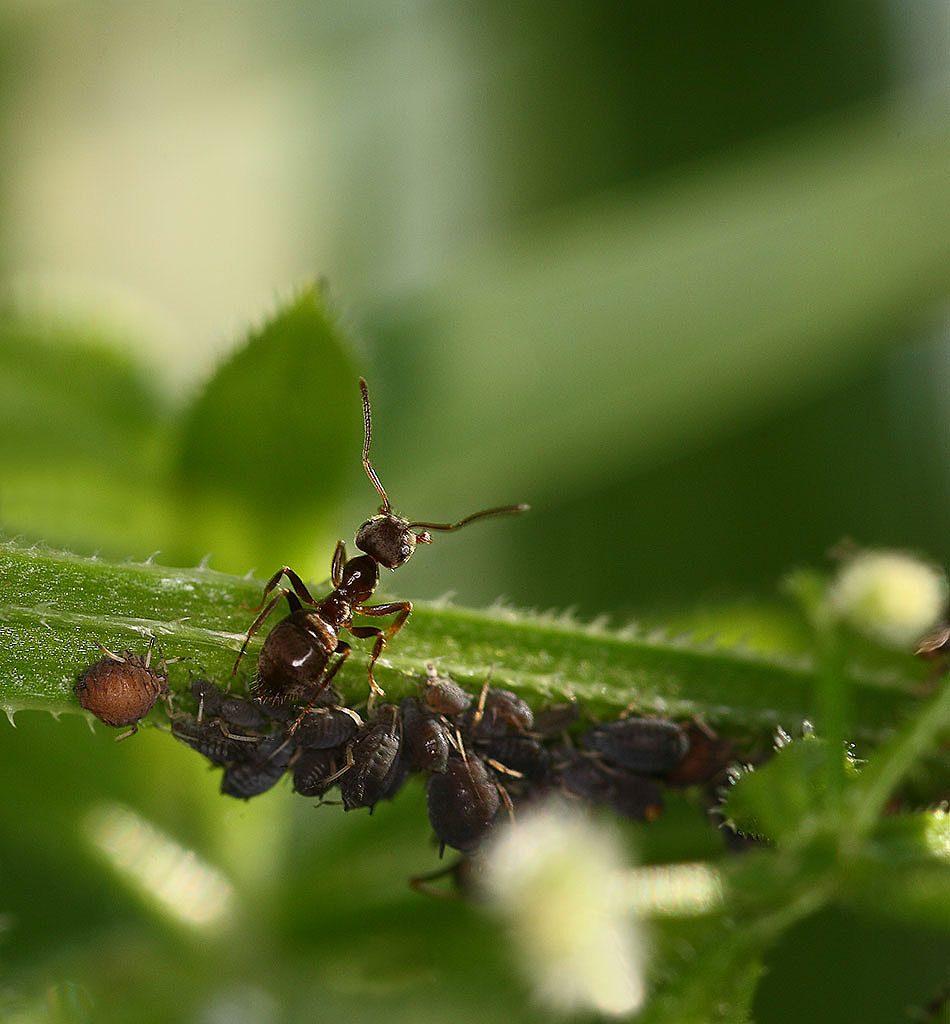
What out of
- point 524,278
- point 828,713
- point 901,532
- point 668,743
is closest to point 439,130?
point 524,278

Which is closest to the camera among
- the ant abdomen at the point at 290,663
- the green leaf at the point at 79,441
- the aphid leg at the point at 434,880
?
the ant abdomen at the point at 290,663

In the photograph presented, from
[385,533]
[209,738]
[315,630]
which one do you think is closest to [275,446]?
[385,533]

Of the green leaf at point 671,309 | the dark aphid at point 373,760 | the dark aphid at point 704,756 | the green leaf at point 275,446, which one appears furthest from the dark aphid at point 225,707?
the green leaf at point 671,309

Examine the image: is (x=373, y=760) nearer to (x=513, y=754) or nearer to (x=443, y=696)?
(x=443, y=696)

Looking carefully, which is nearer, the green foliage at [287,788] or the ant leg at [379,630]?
the green foliage at [287,788]

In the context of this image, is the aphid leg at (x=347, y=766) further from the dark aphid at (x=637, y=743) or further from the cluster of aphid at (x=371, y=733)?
the dark aphid at (x=637, y=743)

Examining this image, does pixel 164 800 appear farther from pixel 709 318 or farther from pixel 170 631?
pixel 709 318
